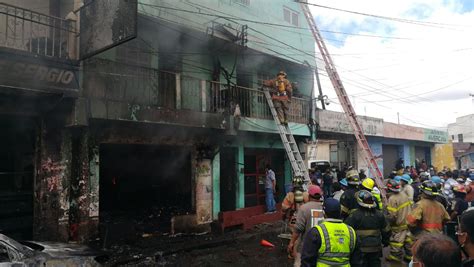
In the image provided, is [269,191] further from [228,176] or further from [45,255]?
[45,255]

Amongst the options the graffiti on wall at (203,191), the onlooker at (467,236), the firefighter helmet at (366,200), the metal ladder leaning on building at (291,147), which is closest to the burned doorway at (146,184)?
the graffiti on wall at (203,191)

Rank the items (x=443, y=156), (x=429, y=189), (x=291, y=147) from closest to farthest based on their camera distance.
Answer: (x=429, y=189) < (x=291, y=147) < (x=443, y=156)

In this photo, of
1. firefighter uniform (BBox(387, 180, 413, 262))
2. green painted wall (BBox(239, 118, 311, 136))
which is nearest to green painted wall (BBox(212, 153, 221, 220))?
green painted wall (BBox(239, 118, 311, 136))

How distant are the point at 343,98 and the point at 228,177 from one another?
17.5 feet

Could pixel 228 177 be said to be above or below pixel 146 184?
above

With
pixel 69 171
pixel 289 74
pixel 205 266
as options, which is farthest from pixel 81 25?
pixel 289 74

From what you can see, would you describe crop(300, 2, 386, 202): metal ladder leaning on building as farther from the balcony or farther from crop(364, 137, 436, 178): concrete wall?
crop(364, 137, 436, 178): concrete wall

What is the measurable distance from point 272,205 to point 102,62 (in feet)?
24.4

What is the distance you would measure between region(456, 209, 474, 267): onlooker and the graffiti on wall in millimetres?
8893

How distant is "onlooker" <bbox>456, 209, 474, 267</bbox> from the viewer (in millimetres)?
2054

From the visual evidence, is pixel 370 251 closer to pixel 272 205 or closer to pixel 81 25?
pixel 81 25

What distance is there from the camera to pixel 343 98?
42.9ft

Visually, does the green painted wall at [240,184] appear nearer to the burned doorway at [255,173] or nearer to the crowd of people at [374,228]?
the burned doorway at [255,173]

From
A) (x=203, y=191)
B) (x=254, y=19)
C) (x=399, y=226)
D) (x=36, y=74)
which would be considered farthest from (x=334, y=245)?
(x=254, y=19)
